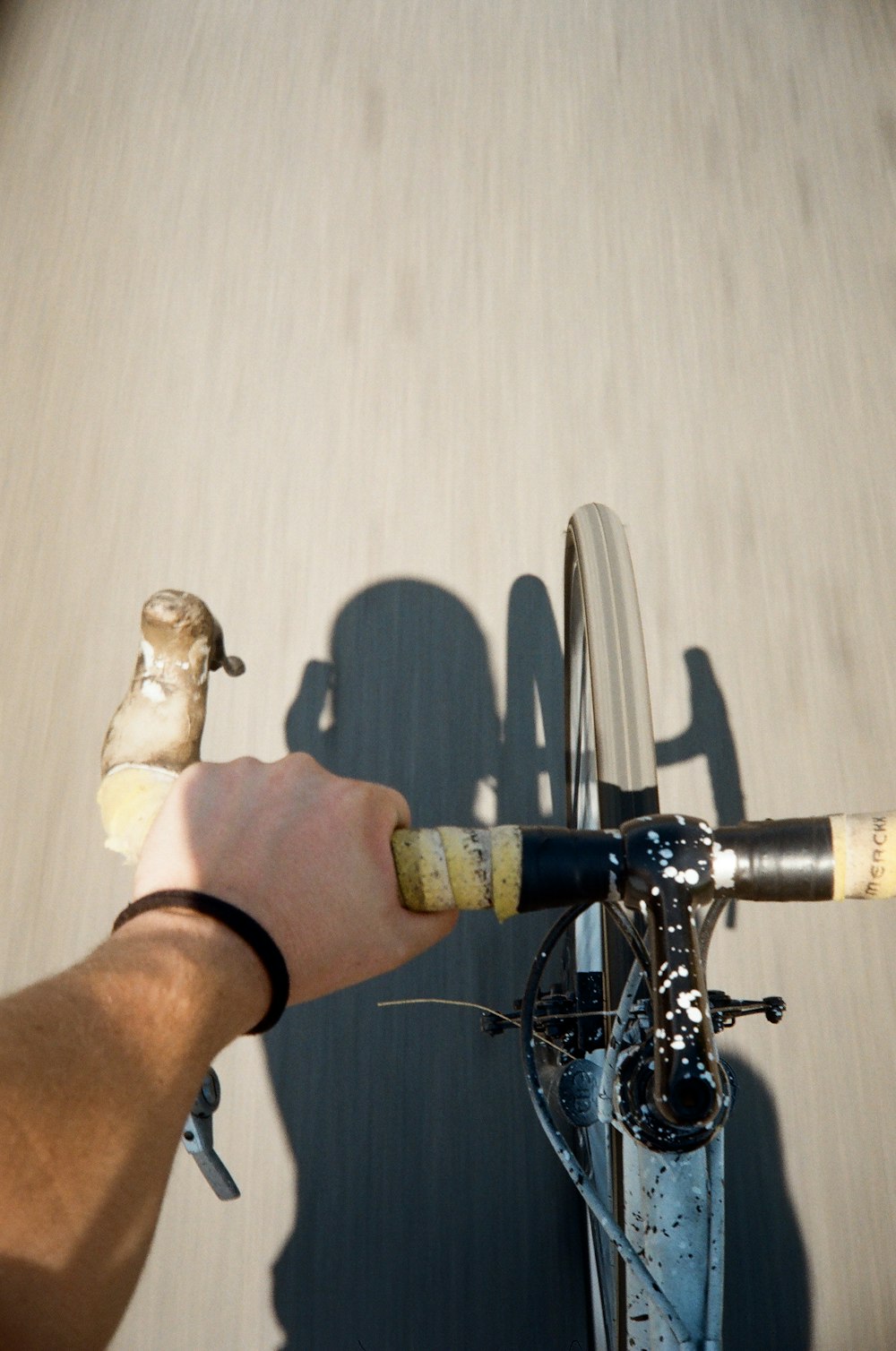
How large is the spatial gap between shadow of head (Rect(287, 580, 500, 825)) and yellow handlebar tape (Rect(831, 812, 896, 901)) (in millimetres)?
836

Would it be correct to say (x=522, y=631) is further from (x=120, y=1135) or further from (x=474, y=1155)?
(x=120, y=1135)

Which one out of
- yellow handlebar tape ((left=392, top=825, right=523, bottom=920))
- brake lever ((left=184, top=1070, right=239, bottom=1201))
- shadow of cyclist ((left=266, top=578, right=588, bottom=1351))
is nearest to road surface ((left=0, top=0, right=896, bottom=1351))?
shadow of cyclist ((left=266, top=578, right=588, bottom=1351))

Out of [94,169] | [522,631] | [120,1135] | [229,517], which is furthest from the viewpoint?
[94,169]

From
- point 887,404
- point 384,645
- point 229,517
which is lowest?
point 384,645

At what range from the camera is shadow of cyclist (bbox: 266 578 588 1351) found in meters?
1.02

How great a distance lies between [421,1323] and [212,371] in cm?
Result: 139

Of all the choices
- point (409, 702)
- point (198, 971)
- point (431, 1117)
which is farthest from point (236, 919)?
point (409, 702)

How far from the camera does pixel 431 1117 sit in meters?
1.09

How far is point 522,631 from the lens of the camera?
1.36 meters

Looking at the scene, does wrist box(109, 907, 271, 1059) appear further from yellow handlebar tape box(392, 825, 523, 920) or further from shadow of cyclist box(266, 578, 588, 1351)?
shadow of cyclist box(266, 578, 588, 1351)

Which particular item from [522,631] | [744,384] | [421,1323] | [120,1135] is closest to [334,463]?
[522,631]

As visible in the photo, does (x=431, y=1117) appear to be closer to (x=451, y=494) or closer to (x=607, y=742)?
(x=607, y=742)

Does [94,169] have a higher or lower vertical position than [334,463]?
higher

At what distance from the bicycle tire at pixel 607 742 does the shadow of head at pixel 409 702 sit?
0.88 ft
